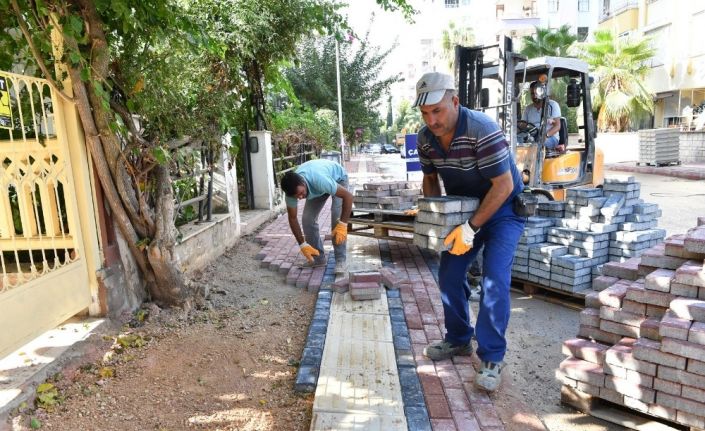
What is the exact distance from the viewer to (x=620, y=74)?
20.7m

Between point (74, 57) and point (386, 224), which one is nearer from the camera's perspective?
point (74, 57)

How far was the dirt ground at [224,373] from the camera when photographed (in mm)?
2871

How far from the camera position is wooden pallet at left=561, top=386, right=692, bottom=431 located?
8.86ft

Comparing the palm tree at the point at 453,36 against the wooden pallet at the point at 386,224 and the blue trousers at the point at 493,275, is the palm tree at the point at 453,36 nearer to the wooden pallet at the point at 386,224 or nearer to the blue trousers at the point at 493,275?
the wooden pallet at the point at 386,224

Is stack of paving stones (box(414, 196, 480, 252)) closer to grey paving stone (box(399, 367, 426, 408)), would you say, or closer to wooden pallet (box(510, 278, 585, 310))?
grey paving stone (box(399, 367, 426, 408))

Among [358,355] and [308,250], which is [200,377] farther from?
[308,250]

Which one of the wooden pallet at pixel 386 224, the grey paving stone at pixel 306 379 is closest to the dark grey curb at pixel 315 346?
the grey paving stone at pixel 306 379

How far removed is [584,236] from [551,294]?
0.75 m

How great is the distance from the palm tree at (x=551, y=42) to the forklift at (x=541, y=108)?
19198mm


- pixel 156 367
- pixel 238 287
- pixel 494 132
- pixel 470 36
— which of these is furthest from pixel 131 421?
pixel 470 36

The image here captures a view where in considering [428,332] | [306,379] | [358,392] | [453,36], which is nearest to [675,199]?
[428,332]

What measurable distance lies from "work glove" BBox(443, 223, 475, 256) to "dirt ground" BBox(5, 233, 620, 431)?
989 millimetres

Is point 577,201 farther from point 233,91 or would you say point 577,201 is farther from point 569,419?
point 233,91

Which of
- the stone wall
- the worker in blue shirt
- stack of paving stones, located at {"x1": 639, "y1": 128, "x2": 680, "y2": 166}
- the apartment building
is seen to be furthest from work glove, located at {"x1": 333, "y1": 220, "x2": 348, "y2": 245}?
the apartment building
